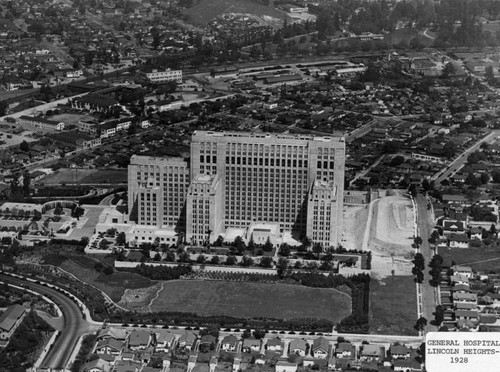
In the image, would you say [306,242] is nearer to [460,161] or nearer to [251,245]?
[251,245]

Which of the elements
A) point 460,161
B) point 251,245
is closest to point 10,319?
point 251,245

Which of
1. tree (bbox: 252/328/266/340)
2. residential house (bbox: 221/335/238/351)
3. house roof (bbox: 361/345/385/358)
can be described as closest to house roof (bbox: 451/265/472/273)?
house roof (bbox: 361/345/385/358)

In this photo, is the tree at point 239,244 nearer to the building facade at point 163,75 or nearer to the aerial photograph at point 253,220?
the aerial photograph at point 253,220

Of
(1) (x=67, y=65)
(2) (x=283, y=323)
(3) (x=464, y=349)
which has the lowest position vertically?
(1) (x=67, y=65)

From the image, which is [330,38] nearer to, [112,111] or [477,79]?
[477,79]

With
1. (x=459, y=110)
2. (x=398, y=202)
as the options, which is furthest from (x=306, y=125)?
(x=398, y=202)
